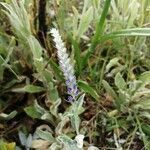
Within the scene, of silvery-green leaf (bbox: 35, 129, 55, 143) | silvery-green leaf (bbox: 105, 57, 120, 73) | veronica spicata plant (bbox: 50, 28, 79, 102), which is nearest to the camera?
veronica spicata plant (bbox: 50, 28, 79, 102)

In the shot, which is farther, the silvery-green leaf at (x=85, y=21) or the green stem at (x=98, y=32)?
the silvery-green leaf at (x=85, y=21)

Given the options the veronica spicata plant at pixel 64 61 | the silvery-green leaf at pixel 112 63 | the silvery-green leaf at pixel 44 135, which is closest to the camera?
the veronica spicata plant at pixel 64 61

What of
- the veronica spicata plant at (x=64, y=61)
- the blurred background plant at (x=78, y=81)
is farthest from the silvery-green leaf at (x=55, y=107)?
the veronica spicata plant at (x=64, y=61)

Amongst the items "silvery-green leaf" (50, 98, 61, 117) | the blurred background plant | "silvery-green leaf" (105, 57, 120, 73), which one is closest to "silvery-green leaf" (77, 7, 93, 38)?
the blurred background plant

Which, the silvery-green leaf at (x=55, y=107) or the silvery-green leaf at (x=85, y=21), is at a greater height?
the silvery-green leaf at (x=85, y=21)

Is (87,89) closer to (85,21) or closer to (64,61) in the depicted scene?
(85,21)

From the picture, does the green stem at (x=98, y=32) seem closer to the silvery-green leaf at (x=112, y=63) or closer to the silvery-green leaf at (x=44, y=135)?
the silvery-green leaf at (x=112, y=63)

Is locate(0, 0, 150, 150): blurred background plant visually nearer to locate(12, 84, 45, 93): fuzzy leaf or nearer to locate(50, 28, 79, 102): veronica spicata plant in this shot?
locate(12, 84, 45, 93): fuzzy leaf

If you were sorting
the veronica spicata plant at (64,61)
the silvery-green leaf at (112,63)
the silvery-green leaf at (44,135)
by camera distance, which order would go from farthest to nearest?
the silvery-green leaf at (112,63) → the silvery-green leaf at (44,135) → the veronica spicata plant at (64,61)

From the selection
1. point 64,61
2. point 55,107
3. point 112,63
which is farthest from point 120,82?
point 64,61

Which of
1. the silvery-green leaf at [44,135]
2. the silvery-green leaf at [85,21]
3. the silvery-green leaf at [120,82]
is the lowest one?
the silvery-green leaf at [44,135]
